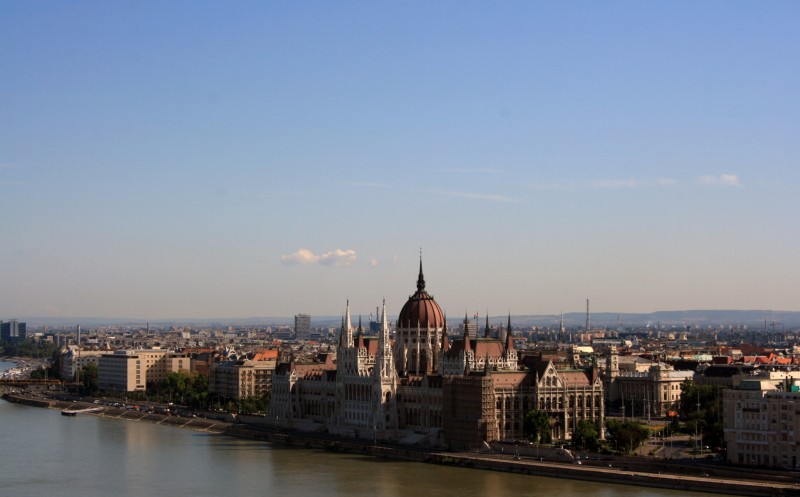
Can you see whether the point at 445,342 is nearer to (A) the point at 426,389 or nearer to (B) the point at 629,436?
(A) the point at 426,389

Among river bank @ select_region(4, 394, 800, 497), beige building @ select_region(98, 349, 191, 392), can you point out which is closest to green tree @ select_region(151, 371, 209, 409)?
beige building @ select_region(98, 349, 191, 392)

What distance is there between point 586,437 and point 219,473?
1691 centimetres

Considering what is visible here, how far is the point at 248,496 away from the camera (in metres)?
52.2

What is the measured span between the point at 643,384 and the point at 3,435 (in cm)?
3976

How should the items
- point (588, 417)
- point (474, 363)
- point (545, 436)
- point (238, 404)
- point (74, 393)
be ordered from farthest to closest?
point (74, 393) → point (238, 404) → point (474, 363) → point (588, 417) → point (545, 436)

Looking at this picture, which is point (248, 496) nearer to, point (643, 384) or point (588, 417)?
point (588, 417)

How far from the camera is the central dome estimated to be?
261ft

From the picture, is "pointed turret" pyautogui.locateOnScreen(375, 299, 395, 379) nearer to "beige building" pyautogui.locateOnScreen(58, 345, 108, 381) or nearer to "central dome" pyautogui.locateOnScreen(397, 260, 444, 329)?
"central dome" pyautogui.locateOnScreen(397, 260, 444, 329)

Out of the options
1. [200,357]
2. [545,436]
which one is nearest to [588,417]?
[545,436]

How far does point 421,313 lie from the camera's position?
262 ft

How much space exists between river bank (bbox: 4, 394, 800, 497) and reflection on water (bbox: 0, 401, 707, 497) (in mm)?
864

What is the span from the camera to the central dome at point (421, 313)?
7962 cm

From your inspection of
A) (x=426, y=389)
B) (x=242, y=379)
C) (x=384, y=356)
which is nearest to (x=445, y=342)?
(x=384, y=356)

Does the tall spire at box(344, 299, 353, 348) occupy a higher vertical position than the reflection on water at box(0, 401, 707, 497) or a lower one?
higher
